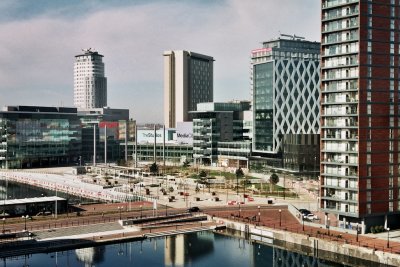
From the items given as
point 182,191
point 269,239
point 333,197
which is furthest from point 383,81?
point 182,191

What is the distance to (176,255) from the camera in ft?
292

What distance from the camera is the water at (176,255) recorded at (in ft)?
275

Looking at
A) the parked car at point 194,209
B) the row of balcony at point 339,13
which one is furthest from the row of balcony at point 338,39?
the parked car at point 194,209

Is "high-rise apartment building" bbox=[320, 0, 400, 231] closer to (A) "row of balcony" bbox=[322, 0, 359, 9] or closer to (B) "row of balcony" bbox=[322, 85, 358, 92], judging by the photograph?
(A) "row of balcony" bbox=[322, 0, 359, 9]

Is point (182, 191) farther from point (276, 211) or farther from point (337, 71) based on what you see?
point (337, 71)

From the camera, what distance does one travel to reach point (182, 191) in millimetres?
150500

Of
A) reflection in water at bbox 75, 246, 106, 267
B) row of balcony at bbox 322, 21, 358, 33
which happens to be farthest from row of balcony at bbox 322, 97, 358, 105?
reflection in water at bbox 75, 246, 106, 267

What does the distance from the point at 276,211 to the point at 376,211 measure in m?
27.5

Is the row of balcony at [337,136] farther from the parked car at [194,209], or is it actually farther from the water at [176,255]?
the parked car at [194,209]

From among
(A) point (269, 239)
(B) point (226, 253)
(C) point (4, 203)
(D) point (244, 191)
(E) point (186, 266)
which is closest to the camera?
(E) point (186, 266)

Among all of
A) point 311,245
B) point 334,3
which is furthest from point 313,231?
point 334,3

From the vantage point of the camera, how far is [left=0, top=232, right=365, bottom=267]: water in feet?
275

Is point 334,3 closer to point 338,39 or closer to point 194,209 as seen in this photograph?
point 338,39

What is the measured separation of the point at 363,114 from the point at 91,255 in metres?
51.6
